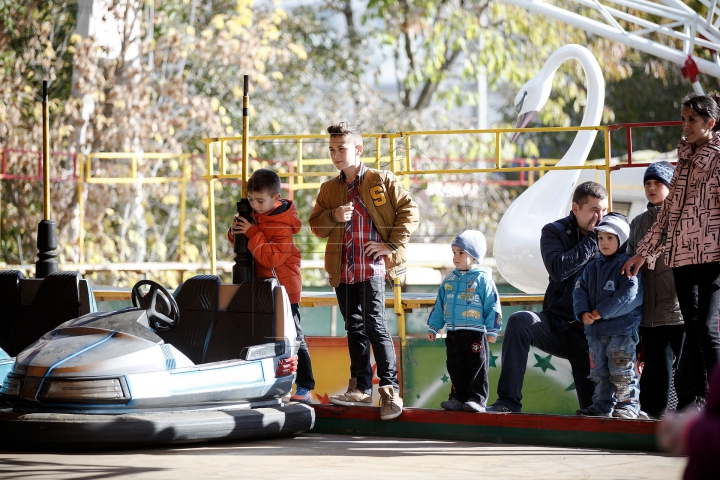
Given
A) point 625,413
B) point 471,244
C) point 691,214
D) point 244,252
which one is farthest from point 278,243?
point 691,214

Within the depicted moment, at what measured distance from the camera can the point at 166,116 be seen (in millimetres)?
14031

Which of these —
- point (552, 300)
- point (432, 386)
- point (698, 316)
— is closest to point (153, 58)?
point (432, 386)

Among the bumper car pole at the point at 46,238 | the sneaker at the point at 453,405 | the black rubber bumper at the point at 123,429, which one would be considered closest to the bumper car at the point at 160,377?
the black rubber bumper at the point at 123,429

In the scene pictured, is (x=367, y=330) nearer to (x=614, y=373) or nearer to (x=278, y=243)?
(x=278, y=243)

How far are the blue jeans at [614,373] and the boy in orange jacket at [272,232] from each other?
1.63 m

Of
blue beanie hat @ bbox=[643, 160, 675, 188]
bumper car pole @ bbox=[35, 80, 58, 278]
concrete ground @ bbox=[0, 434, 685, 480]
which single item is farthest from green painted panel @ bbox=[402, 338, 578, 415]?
bumper car pole @ bbox=[35, 80, 58, 278]

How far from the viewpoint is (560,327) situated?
547cm

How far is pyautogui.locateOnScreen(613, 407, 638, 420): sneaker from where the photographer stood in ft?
16.6

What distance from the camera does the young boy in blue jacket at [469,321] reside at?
546 cm

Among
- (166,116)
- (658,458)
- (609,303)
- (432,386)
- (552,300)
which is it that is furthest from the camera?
(166,116)

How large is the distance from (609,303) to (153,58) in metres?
10.7

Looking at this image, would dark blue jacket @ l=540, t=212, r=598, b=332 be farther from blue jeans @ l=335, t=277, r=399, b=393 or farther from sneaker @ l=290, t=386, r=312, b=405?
sneaker @ l=290, t=386, r=312, b=405

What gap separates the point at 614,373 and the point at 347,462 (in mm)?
1396

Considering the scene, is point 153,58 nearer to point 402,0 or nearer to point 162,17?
point 162,17
